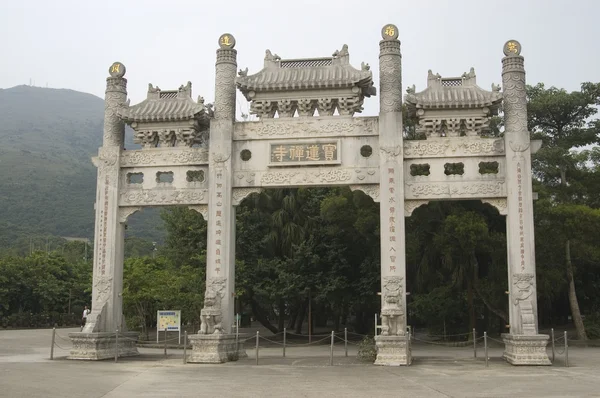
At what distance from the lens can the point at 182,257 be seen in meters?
24.6

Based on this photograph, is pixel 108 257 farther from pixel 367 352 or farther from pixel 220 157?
pixel 367 352

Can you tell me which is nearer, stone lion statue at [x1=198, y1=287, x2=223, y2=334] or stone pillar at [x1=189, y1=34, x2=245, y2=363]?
stone pillar at [x1=189, y1=34, x2=245, y2=363]

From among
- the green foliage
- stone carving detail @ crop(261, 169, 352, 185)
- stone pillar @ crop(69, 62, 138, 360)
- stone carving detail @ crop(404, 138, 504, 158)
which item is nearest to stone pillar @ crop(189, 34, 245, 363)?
stone carving detail @ crop(261, 169, 352, 185)

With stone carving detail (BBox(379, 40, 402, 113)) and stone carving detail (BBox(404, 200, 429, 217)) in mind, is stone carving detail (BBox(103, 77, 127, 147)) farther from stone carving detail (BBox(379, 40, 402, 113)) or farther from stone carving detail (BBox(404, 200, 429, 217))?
stone carving detail (BBox(404, 200, 429, 217))

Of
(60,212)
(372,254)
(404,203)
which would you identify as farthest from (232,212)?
(60,212)

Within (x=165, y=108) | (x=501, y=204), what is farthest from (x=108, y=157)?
(x=501, y=204)

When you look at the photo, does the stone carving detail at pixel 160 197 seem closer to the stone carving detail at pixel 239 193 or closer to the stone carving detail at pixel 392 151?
the stone carving detail at pixel 239 193

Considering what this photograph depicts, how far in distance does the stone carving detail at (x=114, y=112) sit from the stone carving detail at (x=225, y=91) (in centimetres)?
256

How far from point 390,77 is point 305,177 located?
304 cm

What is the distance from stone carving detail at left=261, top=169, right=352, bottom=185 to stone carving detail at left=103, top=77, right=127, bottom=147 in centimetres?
398

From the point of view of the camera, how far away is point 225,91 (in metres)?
15.1

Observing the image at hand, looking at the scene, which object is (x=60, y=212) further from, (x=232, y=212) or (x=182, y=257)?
(x=232, y=212)

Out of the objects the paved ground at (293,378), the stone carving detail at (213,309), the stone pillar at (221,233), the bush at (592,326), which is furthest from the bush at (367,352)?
the bush at (592,326)

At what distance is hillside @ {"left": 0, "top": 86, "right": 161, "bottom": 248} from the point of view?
79938mm
